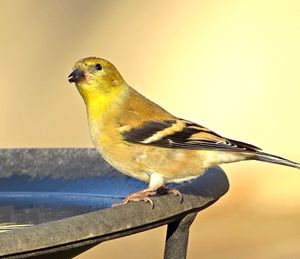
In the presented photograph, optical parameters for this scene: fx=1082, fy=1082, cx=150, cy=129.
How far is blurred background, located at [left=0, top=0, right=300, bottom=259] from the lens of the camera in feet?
35.5

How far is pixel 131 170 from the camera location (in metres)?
4.21

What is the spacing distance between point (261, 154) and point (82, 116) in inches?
270

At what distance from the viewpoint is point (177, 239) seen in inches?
153

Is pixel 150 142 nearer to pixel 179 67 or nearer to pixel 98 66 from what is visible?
pixel 98 66

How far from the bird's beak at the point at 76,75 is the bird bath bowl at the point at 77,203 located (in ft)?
0.95

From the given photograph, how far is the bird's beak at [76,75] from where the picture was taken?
170 inches

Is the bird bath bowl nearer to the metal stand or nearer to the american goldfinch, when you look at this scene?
the metal stand

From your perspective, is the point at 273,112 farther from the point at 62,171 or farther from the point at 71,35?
the point at 62,171

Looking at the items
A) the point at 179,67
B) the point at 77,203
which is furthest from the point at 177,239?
the point at 179,67

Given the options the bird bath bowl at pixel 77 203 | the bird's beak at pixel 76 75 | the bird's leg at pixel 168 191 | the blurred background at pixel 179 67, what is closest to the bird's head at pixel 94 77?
the bird's beak at pixel 76 75

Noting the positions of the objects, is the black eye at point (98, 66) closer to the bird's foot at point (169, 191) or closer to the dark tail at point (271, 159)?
the bird's foot at point (169, 191)

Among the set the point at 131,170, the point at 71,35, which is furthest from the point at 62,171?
the point at 71,35

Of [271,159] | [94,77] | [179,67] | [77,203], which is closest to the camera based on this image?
[77,203]

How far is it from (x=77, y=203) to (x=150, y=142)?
1.46 feet
